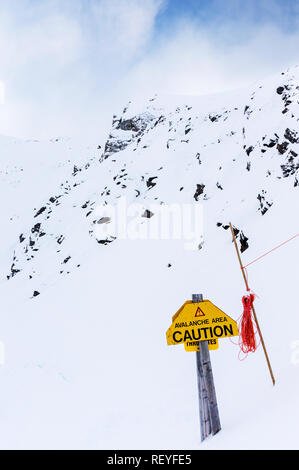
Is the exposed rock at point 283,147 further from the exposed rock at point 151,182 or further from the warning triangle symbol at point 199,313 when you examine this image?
the warning triangle symbol at point 199,313

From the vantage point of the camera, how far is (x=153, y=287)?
1272 cm

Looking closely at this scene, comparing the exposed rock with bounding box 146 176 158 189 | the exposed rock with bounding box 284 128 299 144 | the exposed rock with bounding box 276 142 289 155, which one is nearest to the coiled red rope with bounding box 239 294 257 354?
the exposed rock with bounding box 276 142 289 155

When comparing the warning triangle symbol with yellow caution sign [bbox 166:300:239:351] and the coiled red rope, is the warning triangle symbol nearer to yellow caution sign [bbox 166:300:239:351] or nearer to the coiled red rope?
yellow caution sign [bbox 166:300:239:351]

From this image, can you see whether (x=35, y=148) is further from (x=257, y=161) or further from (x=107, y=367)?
(x=107, y=367)

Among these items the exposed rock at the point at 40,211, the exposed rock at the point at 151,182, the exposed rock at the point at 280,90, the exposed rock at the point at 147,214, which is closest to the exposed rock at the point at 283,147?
the exposed rock at the point at 280,90

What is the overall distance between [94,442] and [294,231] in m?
8.11

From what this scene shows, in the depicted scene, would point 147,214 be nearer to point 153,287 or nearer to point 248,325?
point 153,287

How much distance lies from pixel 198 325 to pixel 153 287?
330 inches

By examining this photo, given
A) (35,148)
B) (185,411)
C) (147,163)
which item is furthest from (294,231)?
(35,148)

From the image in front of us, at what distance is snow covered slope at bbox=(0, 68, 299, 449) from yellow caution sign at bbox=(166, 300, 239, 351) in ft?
3.63

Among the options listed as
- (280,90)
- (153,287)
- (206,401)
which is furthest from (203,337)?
(280,90)

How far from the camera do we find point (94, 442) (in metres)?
6.36

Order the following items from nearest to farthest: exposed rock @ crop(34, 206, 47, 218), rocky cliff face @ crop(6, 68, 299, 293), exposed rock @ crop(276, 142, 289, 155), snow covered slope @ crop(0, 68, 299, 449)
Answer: snow covered slope @ crop(0, 68, 299, 449) → rocky cliff face @ crop(6, 68, 299, 293) → exposed rock @ crop(276, 142, 289, 155) → exposed rock @ crop(34, 206, 47, 218)

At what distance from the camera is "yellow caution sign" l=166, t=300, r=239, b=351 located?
4.38 metres
